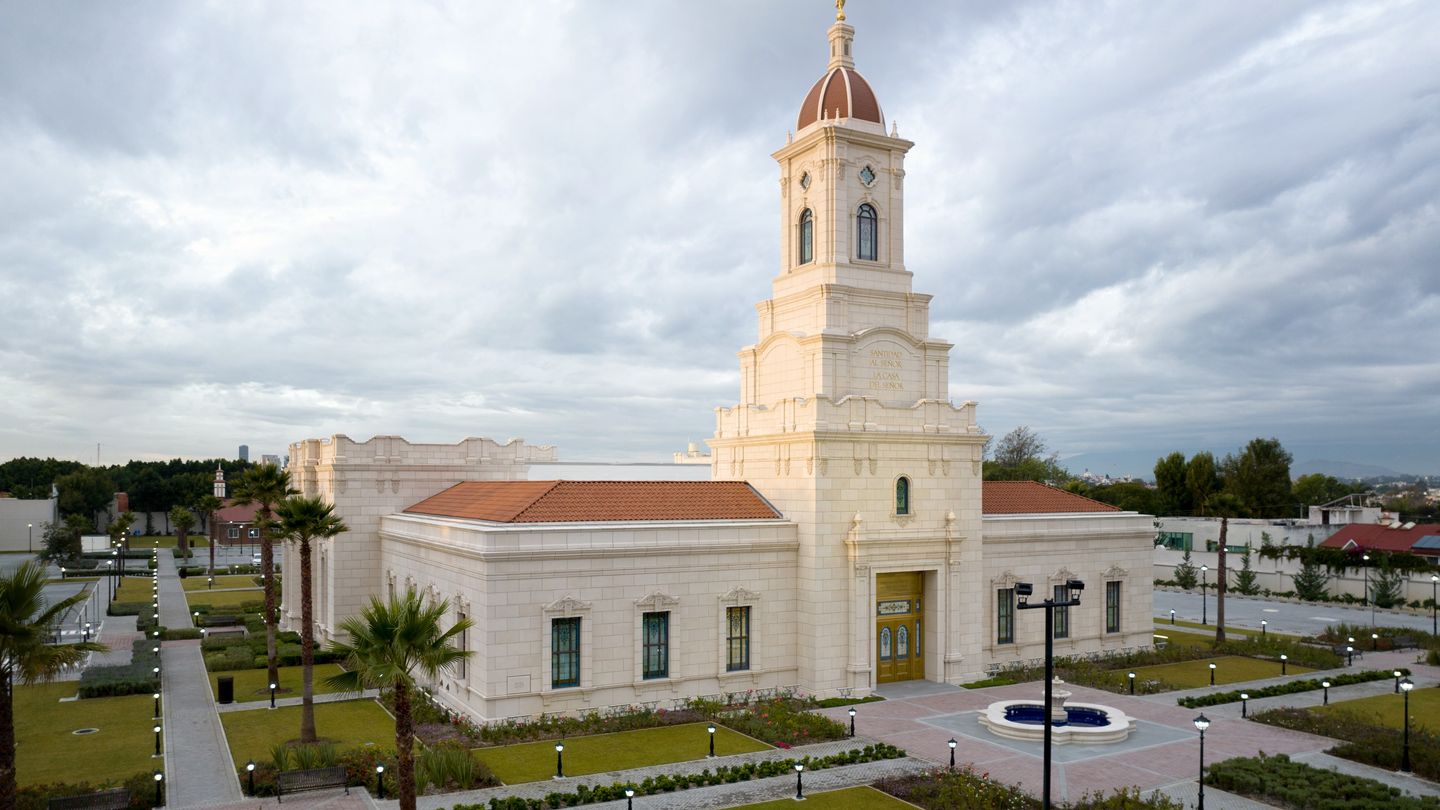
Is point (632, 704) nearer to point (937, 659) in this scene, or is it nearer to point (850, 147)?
point (937, 659)

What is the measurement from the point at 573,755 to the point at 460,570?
7.82 metres

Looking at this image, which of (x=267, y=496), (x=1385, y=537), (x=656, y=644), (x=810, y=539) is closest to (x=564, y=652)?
(x=656, y=644)

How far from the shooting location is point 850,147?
3656 centimetres

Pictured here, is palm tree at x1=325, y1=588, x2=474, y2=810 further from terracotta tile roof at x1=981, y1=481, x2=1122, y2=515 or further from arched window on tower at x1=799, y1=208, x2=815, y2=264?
terracotta tile roof at x1=981, y1=481, x2=1122, y2=515

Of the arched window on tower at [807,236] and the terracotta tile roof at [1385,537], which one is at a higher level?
the arched window on tower at [807,236]

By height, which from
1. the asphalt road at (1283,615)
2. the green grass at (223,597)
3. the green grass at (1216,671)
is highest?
the green grass at (1216,671)

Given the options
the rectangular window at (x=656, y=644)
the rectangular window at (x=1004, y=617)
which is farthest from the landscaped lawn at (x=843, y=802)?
the rectangular window at (x=1004, y=617)

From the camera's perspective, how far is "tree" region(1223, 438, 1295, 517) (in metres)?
100

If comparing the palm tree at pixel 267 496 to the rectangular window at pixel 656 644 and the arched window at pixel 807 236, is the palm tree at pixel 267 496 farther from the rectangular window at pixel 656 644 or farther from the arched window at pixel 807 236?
the arched window at pixel 807 236

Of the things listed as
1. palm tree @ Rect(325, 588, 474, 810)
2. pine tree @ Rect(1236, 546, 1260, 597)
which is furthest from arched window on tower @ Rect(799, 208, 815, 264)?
pine tree @ Rect(1236, 546, 1260, 597)

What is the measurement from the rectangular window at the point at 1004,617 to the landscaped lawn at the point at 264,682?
2420cm

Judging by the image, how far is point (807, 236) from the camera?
123 ft

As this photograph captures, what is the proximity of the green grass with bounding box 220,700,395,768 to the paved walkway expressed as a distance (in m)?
0.43

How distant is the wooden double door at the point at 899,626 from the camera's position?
35125 mm
